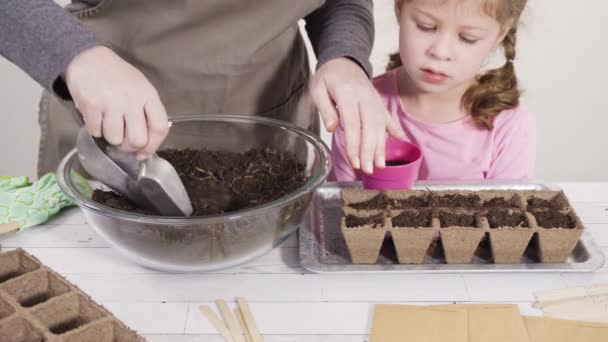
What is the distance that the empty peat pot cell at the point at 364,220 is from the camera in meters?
1.13

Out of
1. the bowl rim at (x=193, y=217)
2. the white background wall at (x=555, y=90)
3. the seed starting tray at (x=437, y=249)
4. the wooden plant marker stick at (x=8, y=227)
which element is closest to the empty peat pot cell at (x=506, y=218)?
the seed starting tray at (x=437, y=249)

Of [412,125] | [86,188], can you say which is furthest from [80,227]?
[412,125]

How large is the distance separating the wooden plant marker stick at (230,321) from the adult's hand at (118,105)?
0.24 metres

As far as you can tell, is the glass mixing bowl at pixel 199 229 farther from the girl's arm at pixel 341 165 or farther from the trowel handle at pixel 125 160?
the girl's arm at pixel 341 165

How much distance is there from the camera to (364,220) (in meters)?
1.14

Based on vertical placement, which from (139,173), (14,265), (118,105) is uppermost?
(118,105)

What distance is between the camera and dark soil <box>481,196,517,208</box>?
1.19 m

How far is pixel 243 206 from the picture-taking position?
1143mm

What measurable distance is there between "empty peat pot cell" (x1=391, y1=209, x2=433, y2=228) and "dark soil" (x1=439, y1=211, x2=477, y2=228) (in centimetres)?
2

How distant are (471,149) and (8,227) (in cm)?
97

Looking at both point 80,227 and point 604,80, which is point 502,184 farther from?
point 604,80

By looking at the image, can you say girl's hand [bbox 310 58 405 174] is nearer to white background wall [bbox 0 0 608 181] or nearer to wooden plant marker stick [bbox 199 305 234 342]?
wooden plant marker stick [bbox 199 305 234 342]

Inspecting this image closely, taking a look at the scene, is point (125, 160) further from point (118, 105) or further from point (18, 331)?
point (18, 331)

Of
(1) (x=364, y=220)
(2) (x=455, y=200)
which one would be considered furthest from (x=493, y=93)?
A: (1) (x=364, y=220)
